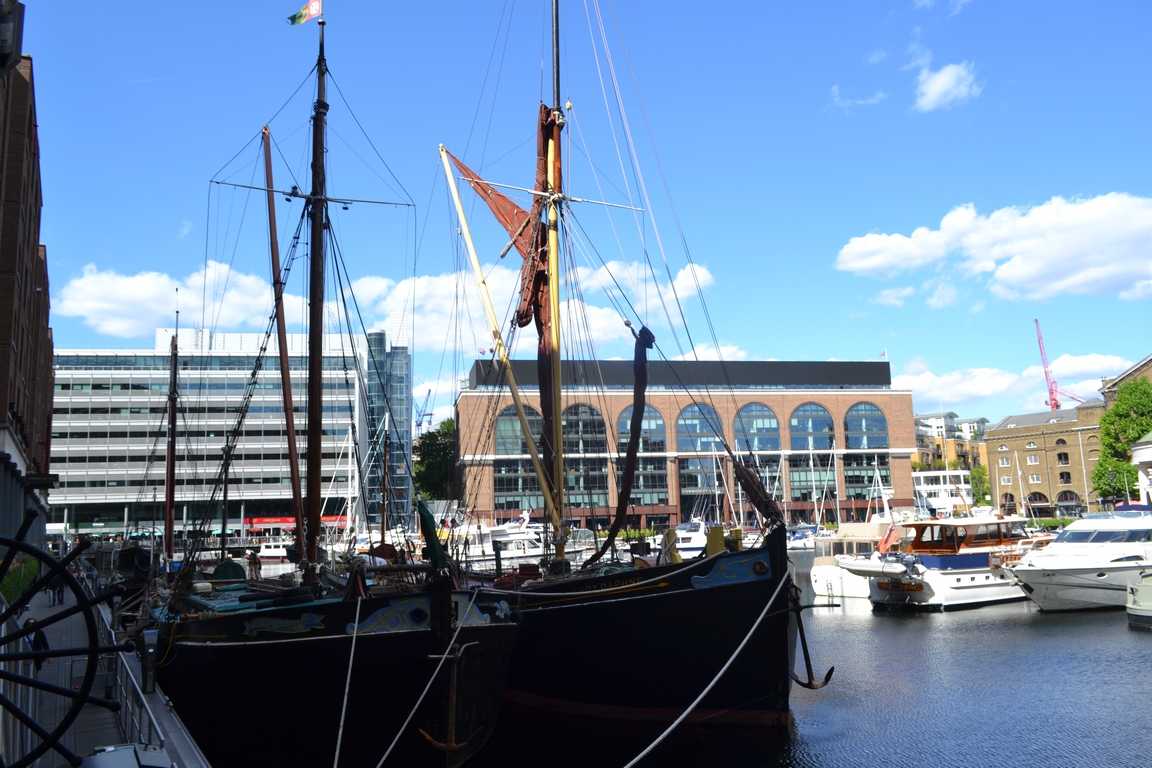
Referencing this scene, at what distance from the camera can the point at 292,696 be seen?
1290 cm

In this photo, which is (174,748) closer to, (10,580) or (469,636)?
(469,636)

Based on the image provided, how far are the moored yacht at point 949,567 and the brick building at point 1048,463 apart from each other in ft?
194

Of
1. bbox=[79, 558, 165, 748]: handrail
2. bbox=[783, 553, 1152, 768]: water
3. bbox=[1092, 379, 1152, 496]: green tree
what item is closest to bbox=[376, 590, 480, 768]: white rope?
bbox=[79, 558, 165, 748]: handrail

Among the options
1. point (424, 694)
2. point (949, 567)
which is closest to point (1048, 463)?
point (949, 567)

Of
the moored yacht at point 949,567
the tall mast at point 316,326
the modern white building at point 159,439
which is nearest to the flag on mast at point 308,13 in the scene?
the tall mast at point 316,326

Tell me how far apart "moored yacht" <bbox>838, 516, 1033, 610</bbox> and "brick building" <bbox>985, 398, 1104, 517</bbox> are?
2327 inches

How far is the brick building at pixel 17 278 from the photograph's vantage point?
31672mm

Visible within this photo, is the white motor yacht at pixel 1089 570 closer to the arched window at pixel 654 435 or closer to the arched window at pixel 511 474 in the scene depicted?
the arched window at pixel 654 435

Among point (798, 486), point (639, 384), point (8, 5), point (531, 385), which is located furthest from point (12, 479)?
point (798, 486)

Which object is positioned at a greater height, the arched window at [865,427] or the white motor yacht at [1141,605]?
the arched window at [865,427]

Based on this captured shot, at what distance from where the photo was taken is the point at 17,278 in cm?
3306

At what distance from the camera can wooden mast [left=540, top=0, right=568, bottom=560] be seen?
22.8 metres

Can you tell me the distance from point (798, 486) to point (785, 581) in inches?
3247

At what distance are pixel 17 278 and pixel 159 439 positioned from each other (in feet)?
181
